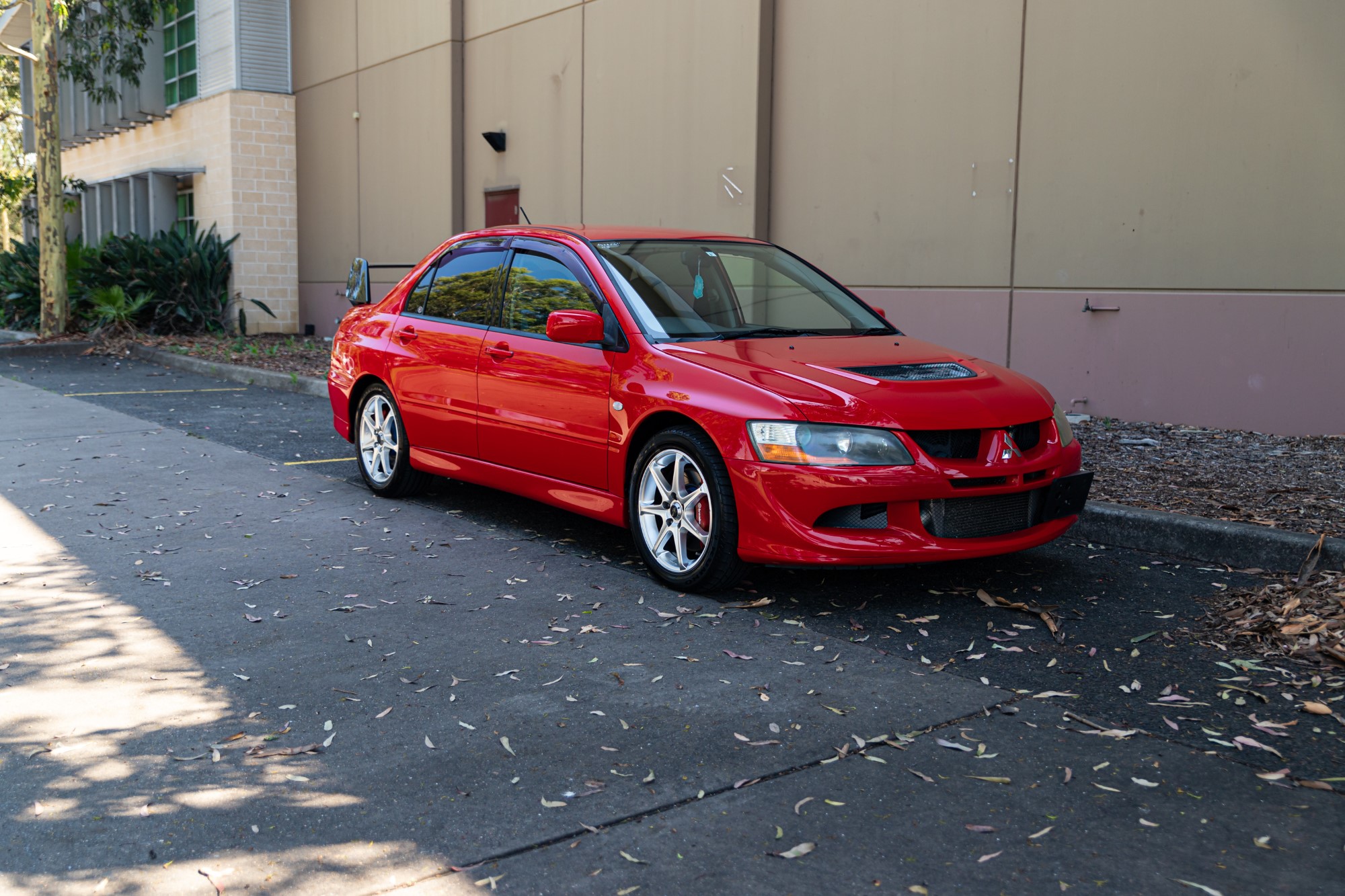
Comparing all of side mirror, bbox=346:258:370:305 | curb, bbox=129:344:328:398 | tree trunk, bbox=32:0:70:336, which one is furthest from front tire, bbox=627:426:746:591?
tree trunk, bbox=32:0:70:336

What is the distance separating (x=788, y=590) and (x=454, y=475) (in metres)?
2.34

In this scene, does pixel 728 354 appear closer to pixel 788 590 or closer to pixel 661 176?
pixel 788 590

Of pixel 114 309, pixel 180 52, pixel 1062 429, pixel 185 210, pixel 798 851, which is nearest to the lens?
pixel 798 851

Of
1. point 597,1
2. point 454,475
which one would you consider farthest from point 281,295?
point 454,475

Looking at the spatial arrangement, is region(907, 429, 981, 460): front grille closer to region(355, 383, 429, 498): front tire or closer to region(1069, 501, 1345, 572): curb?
region(1069, 501, 1345, 572): curb

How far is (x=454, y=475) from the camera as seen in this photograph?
275 inches

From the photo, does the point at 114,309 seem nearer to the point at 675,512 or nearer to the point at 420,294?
the point at 420,294

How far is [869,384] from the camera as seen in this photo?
5.14 meters

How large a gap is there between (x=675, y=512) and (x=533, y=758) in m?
1.99

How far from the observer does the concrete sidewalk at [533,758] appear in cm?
296

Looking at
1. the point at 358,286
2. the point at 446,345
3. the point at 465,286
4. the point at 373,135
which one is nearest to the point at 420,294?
the point at 465,286

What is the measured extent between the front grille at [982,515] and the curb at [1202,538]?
4.02 feet

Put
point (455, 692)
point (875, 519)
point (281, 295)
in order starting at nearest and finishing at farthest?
1. point (455, 692)
2. point (875, 519)
3. point (281, 295)

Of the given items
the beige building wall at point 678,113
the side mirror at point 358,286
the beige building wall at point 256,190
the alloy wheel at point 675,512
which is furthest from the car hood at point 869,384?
the beige building wall at point 256,190
